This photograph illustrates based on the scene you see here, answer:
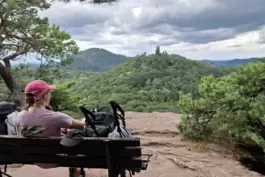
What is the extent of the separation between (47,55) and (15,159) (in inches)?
299

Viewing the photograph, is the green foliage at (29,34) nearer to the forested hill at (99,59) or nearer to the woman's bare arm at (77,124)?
the woman's bare arm at (77,124)

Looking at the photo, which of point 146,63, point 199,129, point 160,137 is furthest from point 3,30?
point 146,63

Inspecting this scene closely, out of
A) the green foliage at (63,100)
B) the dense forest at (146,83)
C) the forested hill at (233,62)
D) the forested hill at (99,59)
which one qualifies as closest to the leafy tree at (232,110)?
the forested hill at (233,62)

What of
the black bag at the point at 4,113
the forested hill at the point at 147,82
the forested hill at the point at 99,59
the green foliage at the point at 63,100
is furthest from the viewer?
the forested hill at the point at 99,59

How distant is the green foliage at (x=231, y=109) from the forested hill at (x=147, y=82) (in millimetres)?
11476

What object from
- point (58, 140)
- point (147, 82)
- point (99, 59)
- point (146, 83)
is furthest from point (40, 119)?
point (99, 59)

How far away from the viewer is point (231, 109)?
22.7ft

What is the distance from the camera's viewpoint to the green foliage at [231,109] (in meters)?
6.70

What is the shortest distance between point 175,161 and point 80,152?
10.7ft

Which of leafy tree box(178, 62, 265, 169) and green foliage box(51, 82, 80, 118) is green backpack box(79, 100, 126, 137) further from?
green foliage box(51, 82, 80, 118)

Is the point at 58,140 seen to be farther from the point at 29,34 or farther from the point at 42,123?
the point at 29,34

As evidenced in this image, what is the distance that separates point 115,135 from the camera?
280 centimetres

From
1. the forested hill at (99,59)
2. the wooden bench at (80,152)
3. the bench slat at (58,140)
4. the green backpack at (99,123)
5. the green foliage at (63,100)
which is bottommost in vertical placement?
the green foliage at (63,100)

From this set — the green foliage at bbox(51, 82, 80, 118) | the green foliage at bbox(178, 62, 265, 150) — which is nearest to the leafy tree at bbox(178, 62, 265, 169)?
the green foliage at bbox(178, 62, 265, 150)
